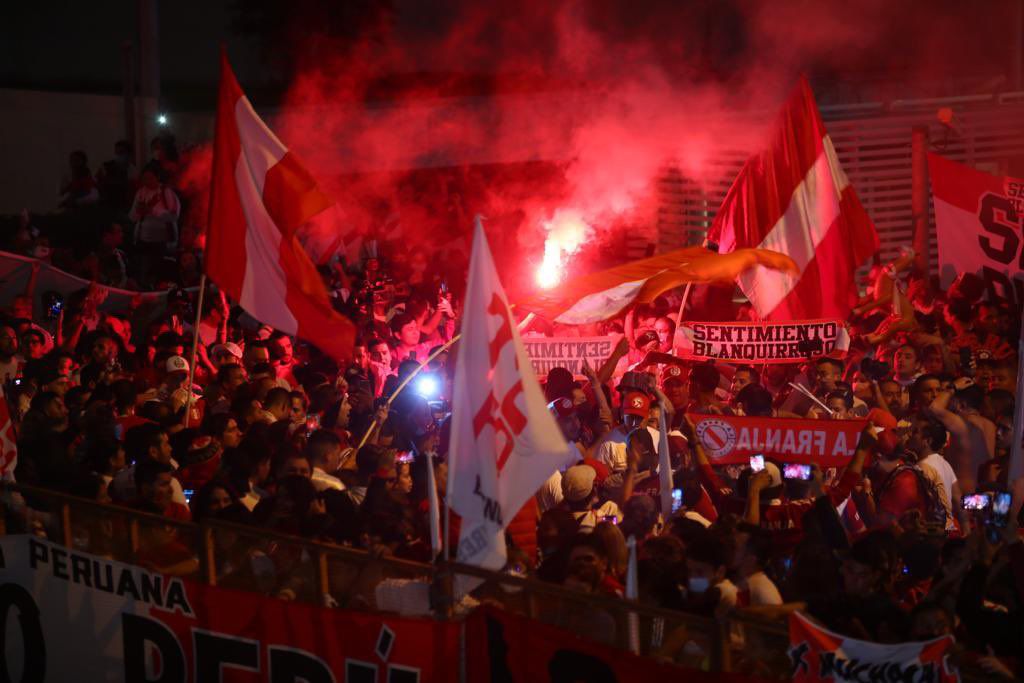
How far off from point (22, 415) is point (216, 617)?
4.24 m

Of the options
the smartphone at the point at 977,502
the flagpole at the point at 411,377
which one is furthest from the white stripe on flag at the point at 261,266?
the smartphone at the point at 977,502

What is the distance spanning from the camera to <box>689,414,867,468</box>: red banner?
7.65 metres

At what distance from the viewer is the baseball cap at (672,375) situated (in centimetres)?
948

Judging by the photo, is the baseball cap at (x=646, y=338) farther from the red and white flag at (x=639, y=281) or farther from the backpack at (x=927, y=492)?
the backpack at (x=927, y=492)

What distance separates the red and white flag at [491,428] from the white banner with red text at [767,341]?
3721mm

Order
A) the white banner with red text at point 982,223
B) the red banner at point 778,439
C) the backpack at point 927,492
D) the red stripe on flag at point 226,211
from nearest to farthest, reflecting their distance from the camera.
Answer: the backpack at point 927,492, the red banner at point 778,439, the red stripe on flag at point 226,211, the white banner with red text at point 982,223

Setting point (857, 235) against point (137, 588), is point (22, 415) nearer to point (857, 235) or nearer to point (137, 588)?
point (137, 588)

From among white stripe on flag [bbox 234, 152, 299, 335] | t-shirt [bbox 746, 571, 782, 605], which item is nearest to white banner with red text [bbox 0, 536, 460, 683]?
t-shirt [bbox 746, 571, 782, 605]

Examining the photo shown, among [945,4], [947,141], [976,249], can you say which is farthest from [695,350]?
[945,4]

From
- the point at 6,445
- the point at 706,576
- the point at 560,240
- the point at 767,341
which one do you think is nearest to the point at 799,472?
the point at 706,576

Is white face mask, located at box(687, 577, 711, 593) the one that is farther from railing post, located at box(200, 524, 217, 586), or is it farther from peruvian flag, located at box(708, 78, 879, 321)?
peruvian flag, located at box(708, 78, 879, 321)

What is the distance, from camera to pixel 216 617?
6277 millimetres

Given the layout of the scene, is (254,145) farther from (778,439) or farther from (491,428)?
(491,428)

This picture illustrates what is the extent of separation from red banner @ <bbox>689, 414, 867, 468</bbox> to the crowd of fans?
0.12 metres
